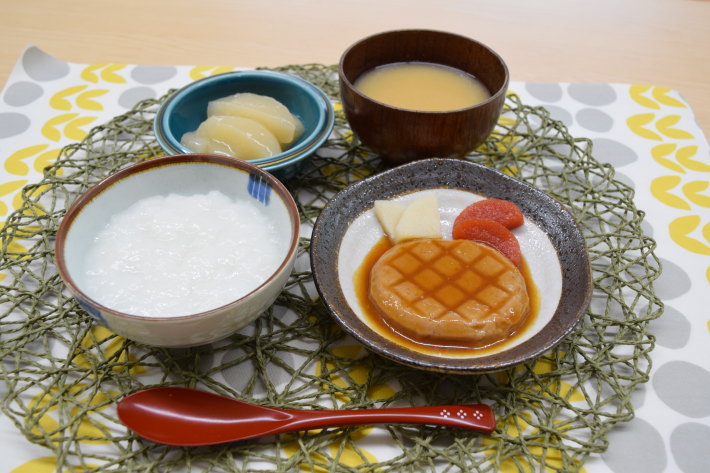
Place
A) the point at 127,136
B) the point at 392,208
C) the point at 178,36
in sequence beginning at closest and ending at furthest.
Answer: the point at 392,208, the point at 127,136, the point at 178,36

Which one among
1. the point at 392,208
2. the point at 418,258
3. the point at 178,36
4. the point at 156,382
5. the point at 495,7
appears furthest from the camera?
the point at 495,7

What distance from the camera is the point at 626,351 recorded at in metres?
1.32

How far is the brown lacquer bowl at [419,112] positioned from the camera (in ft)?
5.22

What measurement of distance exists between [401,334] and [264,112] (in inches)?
32.0

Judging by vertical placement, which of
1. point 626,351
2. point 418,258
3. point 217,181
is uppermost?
point 217,181

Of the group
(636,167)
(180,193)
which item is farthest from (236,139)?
(636,167)

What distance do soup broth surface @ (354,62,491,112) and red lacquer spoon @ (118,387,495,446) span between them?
0.96m

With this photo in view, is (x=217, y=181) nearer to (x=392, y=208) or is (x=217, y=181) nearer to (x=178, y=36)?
(x=392, y=208)

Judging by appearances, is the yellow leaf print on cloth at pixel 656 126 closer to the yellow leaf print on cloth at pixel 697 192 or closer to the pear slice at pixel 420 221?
the yellow leaf print on cloth at pixel 697 192

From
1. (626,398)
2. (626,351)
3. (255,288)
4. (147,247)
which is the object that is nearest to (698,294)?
(626,351)

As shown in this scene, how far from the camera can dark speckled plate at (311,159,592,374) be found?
115 cm

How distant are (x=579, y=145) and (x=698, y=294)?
66cm

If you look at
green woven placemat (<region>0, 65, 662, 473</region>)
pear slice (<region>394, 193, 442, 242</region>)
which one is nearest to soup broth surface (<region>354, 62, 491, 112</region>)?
pear slice (<region>394, 193, 442, 242</region>)

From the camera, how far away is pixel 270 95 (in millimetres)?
1904
